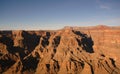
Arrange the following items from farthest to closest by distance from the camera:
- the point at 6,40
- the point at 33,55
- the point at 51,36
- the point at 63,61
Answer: the point at 51,36
the point at 6,40
the point at 33,55
the point at 63,61

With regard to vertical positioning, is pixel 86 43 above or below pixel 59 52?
above

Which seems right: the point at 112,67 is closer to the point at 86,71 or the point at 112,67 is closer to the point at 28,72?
the point at 86,71

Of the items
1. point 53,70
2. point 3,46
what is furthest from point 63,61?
point 3,46

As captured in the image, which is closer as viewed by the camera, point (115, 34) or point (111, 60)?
point (111, 60)

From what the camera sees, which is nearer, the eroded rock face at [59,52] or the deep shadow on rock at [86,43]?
the eroded rock face at [59,52]

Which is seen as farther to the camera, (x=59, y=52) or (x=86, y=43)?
(x=86, y=43)

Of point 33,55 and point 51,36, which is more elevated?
point 51,36

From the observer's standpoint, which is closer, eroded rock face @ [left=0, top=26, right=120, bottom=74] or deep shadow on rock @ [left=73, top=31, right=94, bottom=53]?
eroded rock face @ [left=0, top=26, right=120, bottom=74]

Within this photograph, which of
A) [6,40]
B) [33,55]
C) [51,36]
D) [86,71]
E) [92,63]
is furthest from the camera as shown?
[51,36]
